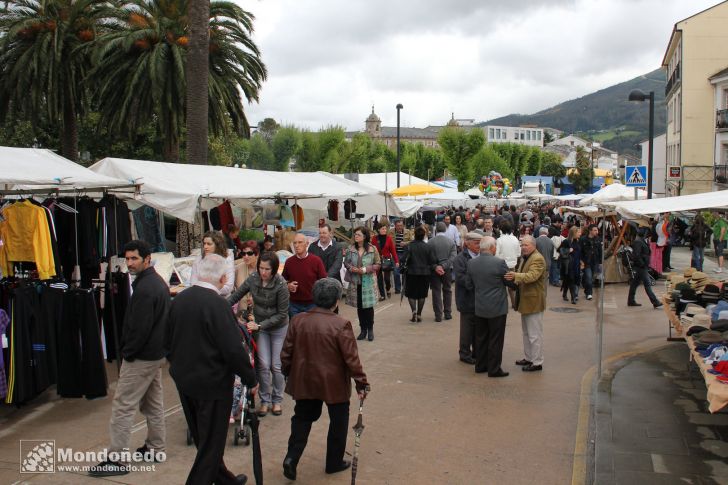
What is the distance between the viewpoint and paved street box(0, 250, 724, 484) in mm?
5613

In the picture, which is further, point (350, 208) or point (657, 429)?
point (350, 208)

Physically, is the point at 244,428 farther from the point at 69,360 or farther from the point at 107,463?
the point at 69,360

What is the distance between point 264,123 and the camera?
436 ft

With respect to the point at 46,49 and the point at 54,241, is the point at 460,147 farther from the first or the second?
the point at 54,241

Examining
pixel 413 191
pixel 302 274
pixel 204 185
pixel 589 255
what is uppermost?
pixel 413 191

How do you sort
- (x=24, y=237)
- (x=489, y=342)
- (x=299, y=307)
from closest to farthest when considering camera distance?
(x=24, y=237), (x=299, y=307), (x=489, y=342)

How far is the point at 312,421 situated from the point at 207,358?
123 cm

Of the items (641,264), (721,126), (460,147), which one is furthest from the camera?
(460,147)

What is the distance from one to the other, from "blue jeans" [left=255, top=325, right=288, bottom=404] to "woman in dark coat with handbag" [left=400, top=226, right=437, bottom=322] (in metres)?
5.36

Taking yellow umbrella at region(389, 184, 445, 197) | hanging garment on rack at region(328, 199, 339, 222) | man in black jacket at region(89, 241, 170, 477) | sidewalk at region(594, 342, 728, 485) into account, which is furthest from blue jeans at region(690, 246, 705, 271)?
man in black jacket at region(89, 241, 170, 477)

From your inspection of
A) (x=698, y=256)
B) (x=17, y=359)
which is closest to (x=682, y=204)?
(x=17, y=359)

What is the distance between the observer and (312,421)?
213 inches

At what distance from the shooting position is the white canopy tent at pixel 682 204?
830 cm

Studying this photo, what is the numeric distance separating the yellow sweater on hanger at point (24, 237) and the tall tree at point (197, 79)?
7.42 metres
